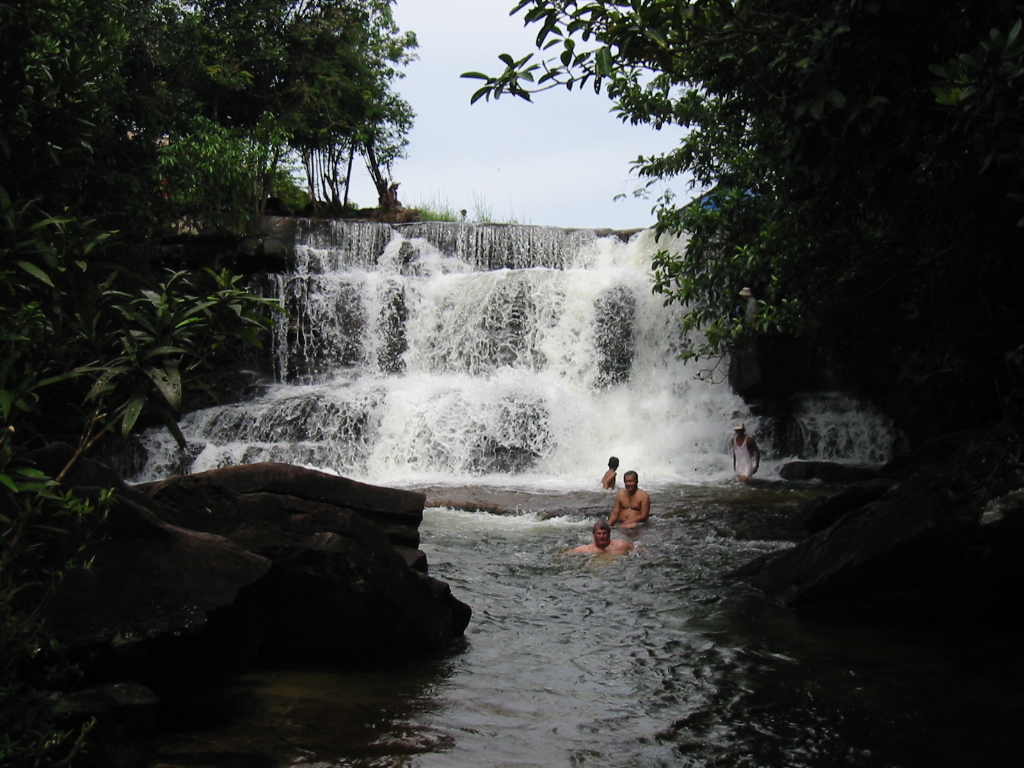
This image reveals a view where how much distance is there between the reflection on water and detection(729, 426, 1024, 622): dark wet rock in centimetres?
31

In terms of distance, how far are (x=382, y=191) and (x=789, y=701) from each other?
25075mm

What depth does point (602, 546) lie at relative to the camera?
9336mm

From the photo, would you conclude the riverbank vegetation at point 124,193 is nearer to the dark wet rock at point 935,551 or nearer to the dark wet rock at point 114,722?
the dark wet rock at point 114,722

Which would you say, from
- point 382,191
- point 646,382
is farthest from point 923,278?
point 382,191

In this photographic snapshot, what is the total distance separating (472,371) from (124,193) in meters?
6.96

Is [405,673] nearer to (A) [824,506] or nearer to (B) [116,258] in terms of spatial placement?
(A) [824,506]

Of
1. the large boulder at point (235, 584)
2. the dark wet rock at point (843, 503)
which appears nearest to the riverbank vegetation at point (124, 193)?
the large boulder at point (235, 584)

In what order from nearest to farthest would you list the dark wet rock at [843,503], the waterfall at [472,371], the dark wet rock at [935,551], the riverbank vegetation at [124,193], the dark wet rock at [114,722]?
the riverbank vegetation at [124,193] < the dark wet rock at [114,722] < the dark wet rock at [935,551] < the dark wet rock at [843,503] < the waterfall at [472,371]

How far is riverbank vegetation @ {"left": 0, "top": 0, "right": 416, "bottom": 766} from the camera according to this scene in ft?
11.9

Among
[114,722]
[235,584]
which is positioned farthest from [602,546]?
[114,722]

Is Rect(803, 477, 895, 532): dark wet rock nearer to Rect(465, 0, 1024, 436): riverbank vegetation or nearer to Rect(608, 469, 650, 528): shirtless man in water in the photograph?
Rect(465, 0, 1024, 436): riverbank vegetation

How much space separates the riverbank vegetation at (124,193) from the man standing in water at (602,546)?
3.78 meters

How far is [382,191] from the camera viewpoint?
2855cm

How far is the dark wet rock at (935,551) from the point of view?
6284mm
